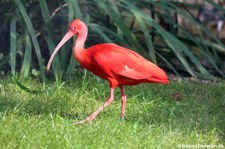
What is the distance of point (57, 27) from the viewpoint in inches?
330

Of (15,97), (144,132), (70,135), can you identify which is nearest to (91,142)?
(70,135)

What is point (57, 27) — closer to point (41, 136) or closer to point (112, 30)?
point (112, 30)

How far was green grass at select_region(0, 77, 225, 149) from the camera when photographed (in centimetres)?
527

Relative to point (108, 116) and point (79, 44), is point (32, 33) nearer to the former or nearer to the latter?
point (79, 44)

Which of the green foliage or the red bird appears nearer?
the red bird

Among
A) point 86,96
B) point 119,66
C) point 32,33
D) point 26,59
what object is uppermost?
point 119,66

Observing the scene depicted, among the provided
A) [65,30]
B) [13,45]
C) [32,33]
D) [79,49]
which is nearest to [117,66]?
[79,49]

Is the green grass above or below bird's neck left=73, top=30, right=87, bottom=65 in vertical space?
below

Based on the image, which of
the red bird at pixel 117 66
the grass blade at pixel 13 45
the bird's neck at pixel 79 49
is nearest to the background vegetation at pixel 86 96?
the grass blade at pixel 13 45

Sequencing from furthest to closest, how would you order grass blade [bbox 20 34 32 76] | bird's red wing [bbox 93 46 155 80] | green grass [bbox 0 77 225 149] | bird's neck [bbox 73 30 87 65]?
grass blade [bbox 20 34 32 76] → bird's neck [bbox 73 30 87 65] → bird's red wing [bbox 93 46 155 80] → green grass [bbox 0 77 225 149]

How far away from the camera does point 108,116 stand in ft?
20.3

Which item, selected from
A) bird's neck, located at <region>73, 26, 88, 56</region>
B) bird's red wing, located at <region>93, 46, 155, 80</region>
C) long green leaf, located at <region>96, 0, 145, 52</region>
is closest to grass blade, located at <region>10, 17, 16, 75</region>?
long green leaf, located at <region>96, 0, 145, 52</region>

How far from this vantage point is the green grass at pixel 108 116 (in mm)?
5273

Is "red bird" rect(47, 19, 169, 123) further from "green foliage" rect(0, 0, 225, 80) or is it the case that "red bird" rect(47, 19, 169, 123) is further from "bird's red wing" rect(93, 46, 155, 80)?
"green foliage" rect(0, 0, 225, 80)
